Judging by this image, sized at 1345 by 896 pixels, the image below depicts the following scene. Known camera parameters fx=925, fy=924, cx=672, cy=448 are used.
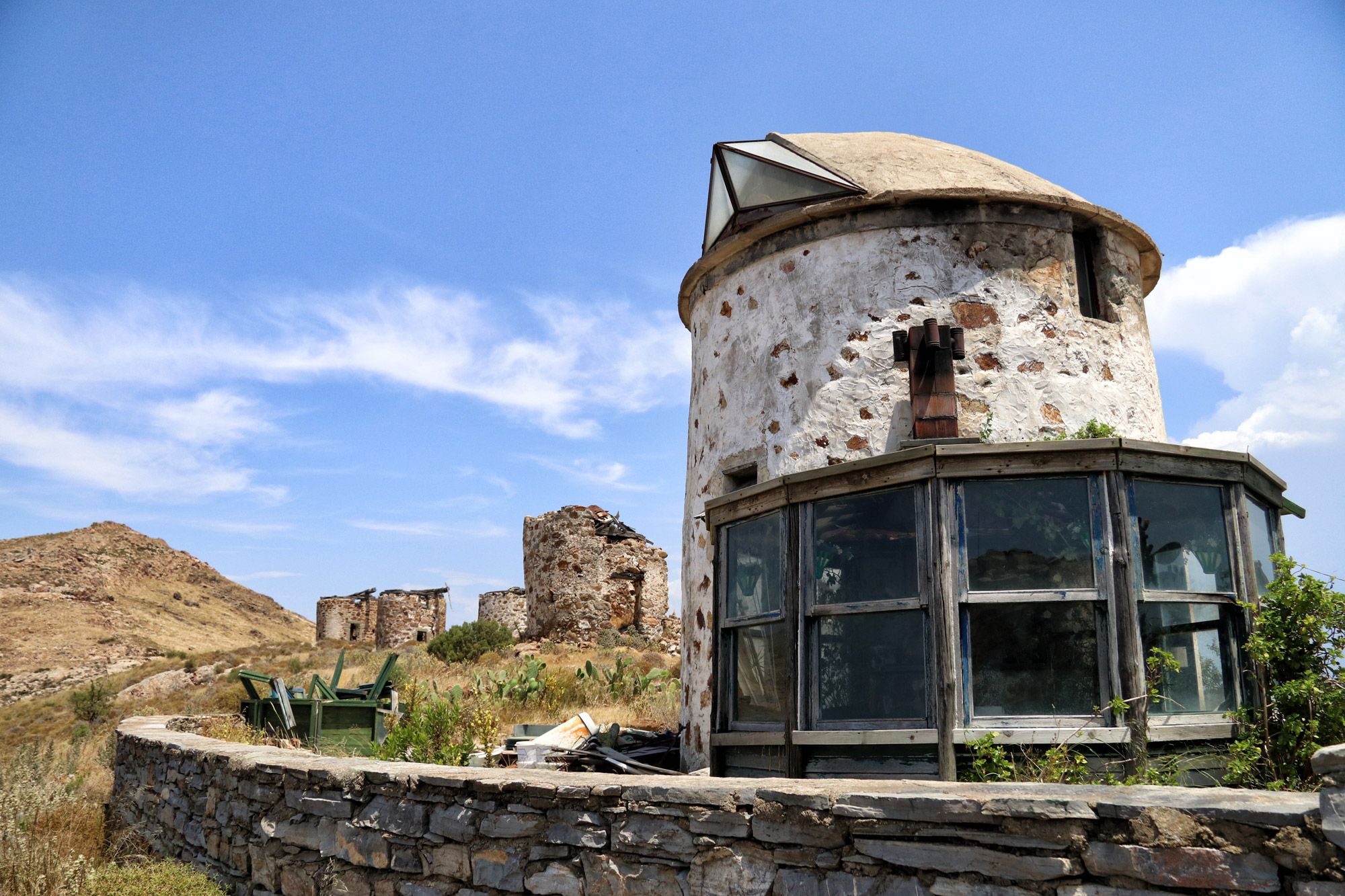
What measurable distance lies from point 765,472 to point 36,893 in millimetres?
5988

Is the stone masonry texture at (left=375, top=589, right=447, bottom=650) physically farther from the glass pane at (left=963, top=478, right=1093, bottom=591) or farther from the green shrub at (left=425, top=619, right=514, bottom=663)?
→ the glass pane at (left=963, top=478, right=1093, bottom=591)

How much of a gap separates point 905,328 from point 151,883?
6.95m

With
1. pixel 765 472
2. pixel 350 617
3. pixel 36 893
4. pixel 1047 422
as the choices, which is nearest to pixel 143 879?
pixel 36 893

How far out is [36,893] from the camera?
6.17 meters

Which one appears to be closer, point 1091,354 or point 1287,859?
point 1287,859

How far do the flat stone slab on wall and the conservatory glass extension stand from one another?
1936 mm

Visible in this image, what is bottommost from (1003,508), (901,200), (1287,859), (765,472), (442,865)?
(442,865)

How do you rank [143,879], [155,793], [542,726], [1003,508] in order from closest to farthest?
[1003,508] < [143,879] < [155,793] < [542,726]

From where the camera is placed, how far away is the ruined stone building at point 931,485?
5609 millimetres

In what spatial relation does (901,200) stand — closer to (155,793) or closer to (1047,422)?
(1047,422)

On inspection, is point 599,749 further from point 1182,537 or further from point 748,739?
point 1182,537

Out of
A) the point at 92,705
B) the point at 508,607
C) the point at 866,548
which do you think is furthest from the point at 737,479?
the point at 508,607

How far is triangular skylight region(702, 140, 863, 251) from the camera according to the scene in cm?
819

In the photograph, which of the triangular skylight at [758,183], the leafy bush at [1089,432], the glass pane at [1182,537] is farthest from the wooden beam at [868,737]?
the triangular skylight at [758,183]
